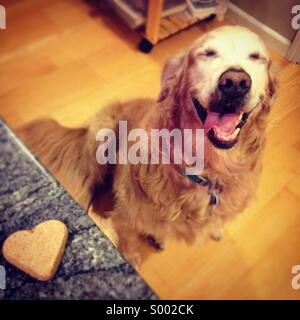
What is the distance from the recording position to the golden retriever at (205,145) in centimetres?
68

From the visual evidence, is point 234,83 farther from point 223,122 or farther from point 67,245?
point 67,245

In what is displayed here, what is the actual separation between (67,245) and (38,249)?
0.25 feet

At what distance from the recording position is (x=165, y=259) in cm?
91

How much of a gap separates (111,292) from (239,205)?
15.1 inches

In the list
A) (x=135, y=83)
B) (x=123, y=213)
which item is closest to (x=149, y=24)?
(x=135, y=83)

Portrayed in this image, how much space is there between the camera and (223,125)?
0.73 metres

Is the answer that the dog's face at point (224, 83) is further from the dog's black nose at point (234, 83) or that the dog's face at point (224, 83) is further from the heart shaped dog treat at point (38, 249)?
the heart shaped dog treat at point (38, 249)

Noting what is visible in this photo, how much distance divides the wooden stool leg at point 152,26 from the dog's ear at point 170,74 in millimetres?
446

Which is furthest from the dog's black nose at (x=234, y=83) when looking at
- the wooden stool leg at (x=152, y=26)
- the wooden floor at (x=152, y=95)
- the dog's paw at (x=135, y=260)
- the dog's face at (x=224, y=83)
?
the wooden stool leg at (x=152, y=26)

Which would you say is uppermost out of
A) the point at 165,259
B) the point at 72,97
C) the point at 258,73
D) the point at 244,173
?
the point at 258,73

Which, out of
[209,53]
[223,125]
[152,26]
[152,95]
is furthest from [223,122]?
[152,26]

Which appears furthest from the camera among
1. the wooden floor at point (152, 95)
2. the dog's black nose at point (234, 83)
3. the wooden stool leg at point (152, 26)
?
the wooden stool leg at point (152, 26)

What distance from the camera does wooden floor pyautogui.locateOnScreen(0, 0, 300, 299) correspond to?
0.81 meters

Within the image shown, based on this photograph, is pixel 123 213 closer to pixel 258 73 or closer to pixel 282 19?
pixel 258 73
